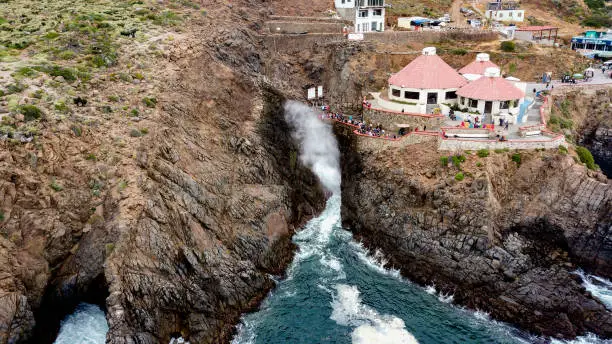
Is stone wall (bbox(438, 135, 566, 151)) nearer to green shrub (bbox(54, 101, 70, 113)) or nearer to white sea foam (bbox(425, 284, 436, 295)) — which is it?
white sea foam (bbox(425, 284, 436, 295))

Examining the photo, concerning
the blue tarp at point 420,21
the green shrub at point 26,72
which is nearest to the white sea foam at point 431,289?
the green shrub at point 26,72

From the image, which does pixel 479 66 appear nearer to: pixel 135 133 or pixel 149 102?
pixel 149 102

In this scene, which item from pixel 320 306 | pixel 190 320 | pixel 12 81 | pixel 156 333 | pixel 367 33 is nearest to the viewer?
pixel 156 333

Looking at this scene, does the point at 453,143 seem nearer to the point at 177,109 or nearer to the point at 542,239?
the point at 542,239

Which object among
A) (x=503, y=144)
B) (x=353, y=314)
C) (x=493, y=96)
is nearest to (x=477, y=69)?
(x=493, y=96)

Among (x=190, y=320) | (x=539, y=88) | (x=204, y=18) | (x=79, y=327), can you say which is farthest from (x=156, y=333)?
(x=539, y=88)

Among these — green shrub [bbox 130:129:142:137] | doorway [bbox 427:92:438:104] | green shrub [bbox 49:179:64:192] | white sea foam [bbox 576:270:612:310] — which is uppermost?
green shrub [bbox 130:129:142:137]

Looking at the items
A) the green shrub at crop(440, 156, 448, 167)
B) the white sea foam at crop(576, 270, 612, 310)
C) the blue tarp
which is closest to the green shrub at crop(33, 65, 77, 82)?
the green shrub at crop(440, 156, 448, 167)
